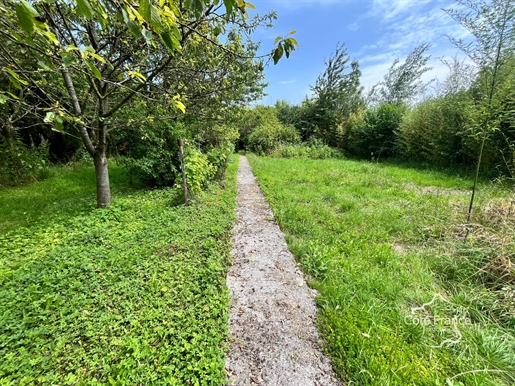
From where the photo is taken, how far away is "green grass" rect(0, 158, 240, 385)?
4.54 ft

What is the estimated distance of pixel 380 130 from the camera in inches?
443

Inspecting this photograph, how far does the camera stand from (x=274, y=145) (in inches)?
626

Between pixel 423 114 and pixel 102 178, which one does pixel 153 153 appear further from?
pixel 423 114

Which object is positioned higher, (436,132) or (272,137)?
(272,137)

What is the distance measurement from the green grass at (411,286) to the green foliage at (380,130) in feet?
24.9

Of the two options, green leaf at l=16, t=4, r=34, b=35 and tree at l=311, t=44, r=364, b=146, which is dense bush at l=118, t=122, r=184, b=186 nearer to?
green leaf at l=16, t=4, r=34, b=35

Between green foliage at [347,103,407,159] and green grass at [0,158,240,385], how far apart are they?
11.1 m

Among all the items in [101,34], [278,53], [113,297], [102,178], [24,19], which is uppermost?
[101,34]

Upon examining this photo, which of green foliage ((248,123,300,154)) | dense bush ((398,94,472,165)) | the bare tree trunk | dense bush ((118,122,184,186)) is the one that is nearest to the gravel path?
the bare tree trunk

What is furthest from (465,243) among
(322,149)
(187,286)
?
(322,149)

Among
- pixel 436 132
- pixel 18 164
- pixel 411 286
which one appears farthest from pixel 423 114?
pixel 18 164

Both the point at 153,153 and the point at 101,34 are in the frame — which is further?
the point at 153,153

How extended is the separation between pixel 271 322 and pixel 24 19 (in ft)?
7.43

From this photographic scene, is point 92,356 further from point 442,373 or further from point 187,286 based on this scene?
point 442,373
